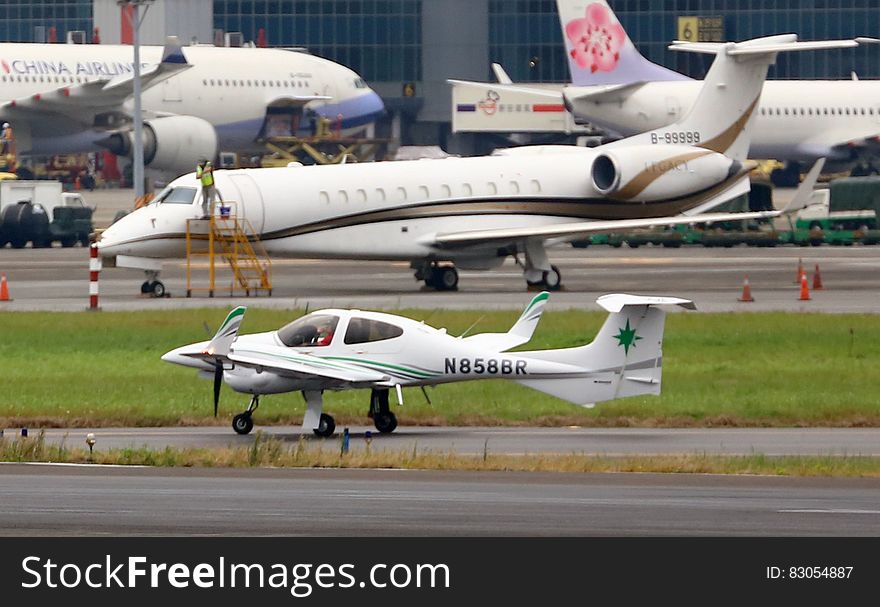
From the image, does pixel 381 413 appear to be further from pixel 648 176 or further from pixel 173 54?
pixel 173 54

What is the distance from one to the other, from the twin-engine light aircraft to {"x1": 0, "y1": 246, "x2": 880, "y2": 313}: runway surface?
14.4 metres

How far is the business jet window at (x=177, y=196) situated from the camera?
41.2 metres

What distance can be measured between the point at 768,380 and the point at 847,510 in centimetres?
1147

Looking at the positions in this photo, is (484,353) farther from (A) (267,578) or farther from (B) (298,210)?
(B) (298,210)

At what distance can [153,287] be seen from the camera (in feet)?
136

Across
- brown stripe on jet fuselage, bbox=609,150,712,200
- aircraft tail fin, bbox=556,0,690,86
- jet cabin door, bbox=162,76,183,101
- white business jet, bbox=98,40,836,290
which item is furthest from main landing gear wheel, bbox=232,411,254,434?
aircraft tail fin, bbox=556,0,690,86

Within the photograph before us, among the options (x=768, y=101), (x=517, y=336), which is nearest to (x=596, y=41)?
(x=768, y=101)

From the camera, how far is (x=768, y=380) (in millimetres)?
27125

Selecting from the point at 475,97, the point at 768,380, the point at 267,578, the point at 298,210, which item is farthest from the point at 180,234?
the point at 475,97

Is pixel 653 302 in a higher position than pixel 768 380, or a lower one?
higher

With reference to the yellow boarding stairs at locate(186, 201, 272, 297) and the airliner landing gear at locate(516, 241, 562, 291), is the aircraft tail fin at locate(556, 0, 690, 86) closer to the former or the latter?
the airliner landing gear at locate(516, 241, 562, 291)

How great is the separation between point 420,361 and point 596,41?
7028 centimetres

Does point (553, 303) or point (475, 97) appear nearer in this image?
point (553, 303)

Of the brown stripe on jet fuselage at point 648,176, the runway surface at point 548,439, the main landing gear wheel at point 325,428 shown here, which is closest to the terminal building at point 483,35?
the brown stripe on jet fuselage at point 648,176
